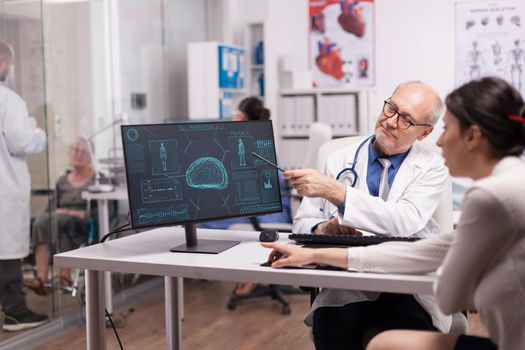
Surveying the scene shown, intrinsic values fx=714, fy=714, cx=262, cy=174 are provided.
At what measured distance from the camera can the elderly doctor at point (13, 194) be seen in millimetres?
3473

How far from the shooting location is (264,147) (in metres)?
2.35

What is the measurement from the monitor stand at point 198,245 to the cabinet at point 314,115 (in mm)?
3074

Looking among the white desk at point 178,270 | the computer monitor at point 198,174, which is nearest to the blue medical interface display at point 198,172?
the computer monitor at point 198,174

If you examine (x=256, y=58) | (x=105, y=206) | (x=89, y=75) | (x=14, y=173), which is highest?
(x=256, y=58)

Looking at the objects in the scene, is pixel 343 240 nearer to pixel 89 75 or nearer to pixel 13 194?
pixel 13 194

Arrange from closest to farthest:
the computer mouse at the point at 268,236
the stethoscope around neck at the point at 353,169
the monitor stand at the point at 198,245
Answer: the monitor stand at the point at 198,245 → the computer mouse at the point at 268,236 → the stethoscope around neck at the point at 353,169

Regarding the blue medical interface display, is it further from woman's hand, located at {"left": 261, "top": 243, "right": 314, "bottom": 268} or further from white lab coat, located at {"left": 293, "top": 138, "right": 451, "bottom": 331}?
woman's hand, located at {"left": 261, "top": 243, "right": 314, "bottom": 268}

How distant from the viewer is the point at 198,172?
2225 millimetres

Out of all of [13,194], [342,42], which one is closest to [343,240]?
[13,194]

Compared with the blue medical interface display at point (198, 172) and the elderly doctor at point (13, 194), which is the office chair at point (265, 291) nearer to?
the elderly doctor at point (13, 194)

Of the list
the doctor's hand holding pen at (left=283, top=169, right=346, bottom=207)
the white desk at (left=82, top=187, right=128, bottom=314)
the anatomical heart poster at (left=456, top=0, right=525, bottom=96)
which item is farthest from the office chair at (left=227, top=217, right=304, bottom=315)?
the anatomical heart poster at (left=456, top=0, right=525, bottom=96)

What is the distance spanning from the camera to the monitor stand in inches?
87.0

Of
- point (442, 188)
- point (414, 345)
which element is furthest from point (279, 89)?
point (414, 345)

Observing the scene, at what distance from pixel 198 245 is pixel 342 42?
12.2 ft
